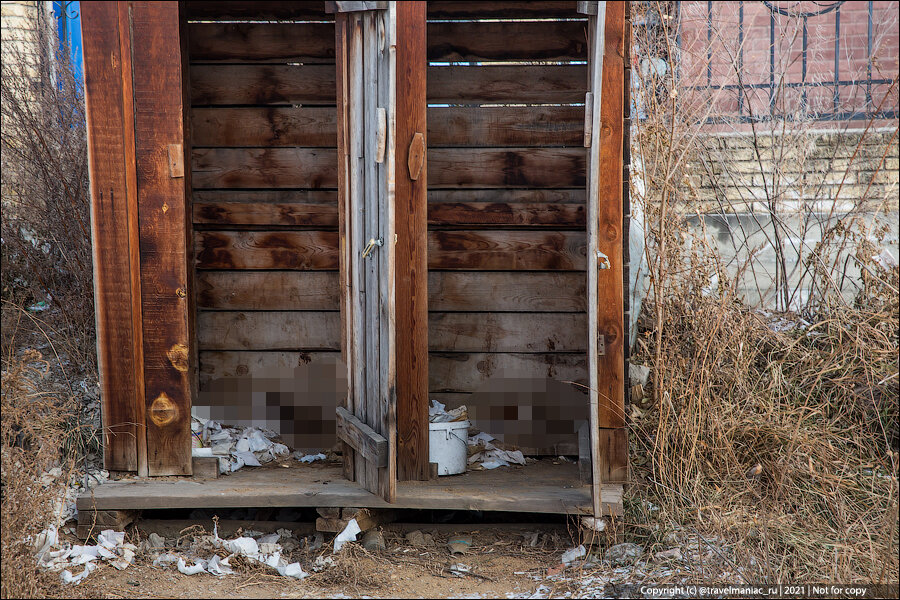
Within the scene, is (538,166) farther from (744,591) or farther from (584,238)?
(744,591)

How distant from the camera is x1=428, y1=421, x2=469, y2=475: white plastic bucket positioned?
398cm

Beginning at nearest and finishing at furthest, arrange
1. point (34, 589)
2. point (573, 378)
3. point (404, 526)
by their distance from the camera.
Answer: point (34, 589) → point (404, 526) → point (573, 378)

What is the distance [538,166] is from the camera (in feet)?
15.2

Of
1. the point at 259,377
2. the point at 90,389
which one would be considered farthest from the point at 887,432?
the point at 90,389

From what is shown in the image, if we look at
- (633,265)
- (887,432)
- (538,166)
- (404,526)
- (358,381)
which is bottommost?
(404,526)

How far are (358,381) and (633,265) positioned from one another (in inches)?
85.9

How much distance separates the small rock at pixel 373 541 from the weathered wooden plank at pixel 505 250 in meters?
1.74

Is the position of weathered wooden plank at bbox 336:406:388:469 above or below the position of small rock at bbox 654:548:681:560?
above

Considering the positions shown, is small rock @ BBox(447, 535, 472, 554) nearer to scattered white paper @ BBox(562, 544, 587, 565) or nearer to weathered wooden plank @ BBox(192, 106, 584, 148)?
scattered white paper @ BBox(562, 544, 587, 565)

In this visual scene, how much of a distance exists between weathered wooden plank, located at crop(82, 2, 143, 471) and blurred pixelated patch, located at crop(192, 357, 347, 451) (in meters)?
0.96

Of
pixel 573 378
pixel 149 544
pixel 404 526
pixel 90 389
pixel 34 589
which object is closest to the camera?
pixel 34 589

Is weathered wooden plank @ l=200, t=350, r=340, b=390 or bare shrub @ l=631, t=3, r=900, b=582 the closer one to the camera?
bare shrub @ l=631, t=3, r=900, b=582

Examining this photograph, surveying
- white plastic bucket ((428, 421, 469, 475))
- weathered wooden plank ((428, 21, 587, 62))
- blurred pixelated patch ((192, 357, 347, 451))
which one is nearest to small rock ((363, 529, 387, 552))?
white plastic bucket ((428, 421, 469, 475))

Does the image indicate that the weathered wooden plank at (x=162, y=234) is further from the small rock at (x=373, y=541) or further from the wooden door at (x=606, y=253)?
the wooden door at (x=606, y=253)
